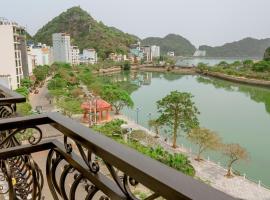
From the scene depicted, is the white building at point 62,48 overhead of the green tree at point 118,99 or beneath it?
overhead

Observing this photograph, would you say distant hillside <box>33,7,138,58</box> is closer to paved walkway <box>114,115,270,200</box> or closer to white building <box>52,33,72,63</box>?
white building <box>52,33,72,63</box>

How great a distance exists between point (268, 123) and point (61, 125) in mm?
16993

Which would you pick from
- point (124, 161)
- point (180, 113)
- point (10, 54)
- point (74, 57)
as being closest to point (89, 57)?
point (74, 57)

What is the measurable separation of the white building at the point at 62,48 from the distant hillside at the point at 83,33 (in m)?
13.0

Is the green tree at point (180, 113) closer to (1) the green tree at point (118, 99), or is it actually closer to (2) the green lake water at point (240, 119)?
(2) the green lake water at point (240, 119)

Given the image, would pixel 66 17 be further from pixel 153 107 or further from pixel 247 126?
pixel 247 126

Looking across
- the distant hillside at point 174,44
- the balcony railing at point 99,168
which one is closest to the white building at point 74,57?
the balcony railing at point 99,168

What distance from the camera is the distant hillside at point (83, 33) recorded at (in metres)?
65.9

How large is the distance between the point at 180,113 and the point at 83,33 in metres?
67.1

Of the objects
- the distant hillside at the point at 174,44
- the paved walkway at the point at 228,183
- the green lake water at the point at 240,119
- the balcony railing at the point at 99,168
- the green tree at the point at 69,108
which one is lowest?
the green lake water at the point at 240,119

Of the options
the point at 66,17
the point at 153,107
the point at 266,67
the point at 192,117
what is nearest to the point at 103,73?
the point at 266,67

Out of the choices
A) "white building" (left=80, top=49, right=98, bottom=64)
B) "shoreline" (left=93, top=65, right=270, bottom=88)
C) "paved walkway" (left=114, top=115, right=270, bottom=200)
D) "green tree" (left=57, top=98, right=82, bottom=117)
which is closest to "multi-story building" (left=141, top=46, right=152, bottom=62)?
"shoreline" (left=93, top=65, right=270, bottom=88)

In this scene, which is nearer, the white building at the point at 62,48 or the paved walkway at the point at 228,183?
the paved walkway at the point at 228,183

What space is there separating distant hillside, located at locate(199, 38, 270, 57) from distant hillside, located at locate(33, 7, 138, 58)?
58635 millimetres
